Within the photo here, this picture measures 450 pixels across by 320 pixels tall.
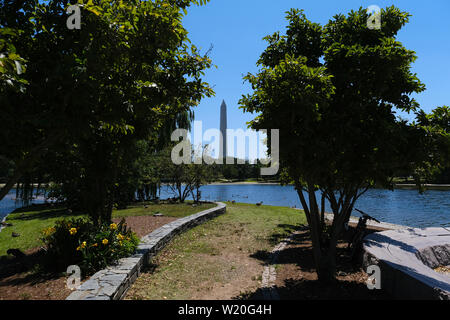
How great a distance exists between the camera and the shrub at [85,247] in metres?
5.54

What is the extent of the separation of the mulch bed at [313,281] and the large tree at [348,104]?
6.26ft

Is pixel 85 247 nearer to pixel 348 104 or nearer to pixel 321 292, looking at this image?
pixel 321 292

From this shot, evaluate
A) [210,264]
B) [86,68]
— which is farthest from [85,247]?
[86,68]

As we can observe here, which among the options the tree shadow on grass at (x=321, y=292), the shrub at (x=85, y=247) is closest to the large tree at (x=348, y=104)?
the tree shadow on grass at (x=321, y=292)

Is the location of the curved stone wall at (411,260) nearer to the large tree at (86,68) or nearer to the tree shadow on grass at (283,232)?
the tree shadow on grass at (283,232)

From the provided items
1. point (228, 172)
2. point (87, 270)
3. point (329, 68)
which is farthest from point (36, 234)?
point (228, 172)

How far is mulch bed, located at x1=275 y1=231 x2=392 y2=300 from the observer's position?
15.7 ft

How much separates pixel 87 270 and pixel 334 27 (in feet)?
23.0

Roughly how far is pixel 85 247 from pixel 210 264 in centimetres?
305

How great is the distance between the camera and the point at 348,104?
4.71m

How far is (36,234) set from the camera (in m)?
10.0

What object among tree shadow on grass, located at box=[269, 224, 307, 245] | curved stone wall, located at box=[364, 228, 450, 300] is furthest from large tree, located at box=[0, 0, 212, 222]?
tree shadow on grass, located at box=[269, 224, 307, 245]
